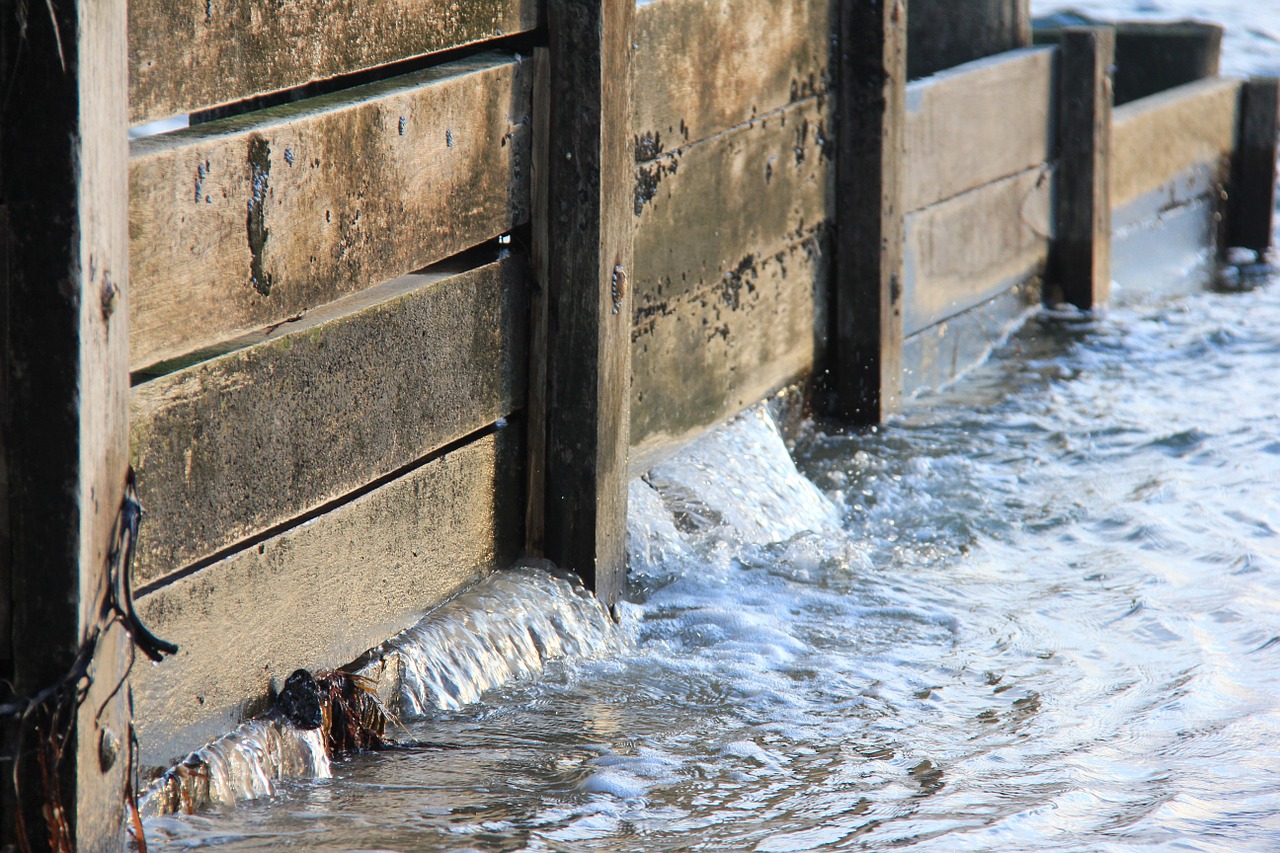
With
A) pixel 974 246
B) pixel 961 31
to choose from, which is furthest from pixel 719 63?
pixel 961 31

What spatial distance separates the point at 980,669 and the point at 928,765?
64 cm

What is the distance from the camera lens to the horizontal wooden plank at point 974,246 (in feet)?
19.8

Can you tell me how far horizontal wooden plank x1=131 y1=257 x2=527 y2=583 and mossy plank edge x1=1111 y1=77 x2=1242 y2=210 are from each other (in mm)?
5213

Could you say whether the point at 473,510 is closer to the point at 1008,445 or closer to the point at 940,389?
the point at 1008,445

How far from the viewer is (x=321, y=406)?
2898mm

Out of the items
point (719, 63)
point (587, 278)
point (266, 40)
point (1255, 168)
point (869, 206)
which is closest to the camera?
point (266, 40)

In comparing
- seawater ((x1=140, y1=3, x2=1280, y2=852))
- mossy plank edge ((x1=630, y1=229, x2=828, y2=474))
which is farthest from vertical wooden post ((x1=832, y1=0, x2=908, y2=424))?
seawater ((x1=140, y1=3, x2=1280, y2=852))

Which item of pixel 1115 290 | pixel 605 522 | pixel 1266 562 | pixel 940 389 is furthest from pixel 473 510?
pixel 1115 290

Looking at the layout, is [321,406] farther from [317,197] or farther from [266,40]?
[266,40]

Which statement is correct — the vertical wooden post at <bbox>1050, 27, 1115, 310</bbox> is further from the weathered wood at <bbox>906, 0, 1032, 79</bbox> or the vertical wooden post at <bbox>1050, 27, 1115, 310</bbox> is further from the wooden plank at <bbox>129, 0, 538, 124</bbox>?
the wooden plank at <bbox>129, 0, 538, 124</bbox>

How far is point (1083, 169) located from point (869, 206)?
7.87ft

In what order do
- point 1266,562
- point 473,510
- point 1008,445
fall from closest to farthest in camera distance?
point 473,510
point 1266,562
point 1008,445

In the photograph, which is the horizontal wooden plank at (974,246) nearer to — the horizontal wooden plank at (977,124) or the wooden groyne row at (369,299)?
the horizontal wooden plank at (977,124)

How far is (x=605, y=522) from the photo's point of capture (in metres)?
3.69
